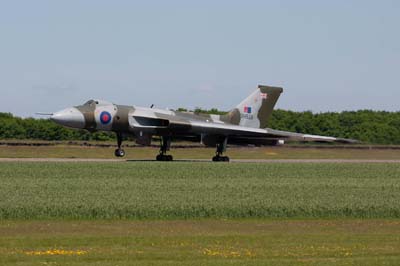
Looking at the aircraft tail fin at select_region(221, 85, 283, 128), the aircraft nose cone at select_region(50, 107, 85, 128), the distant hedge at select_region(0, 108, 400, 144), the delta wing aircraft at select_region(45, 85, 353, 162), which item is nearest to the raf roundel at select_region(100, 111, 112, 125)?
the delta wing aircraft at select_region(45, 85, 353, 162)

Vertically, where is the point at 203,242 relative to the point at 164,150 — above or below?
below

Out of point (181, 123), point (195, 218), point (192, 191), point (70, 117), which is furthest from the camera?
point (181, 123)

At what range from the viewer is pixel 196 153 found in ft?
206

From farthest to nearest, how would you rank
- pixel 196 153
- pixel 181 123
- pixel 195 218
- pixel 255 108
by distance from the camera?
pixel 196 153 → pixel 255 108 → pixel 181 123 → pixel 195 218

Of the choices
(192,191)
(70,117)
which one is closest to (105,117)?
(70,117)

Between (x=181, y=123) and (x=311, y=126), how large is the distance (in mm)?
34929

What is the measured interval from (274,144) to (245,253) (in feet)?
120

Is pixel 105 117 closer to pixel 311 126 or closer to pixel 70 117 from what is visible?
pixel 70 117

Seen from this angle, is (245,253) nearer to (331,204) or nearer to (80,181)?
(331,204)

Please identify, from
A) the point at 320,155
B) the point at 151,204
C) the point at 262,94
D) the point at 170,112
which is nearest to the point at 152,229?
the point at 151,204

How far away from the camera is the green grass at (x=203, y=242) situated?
661 inches

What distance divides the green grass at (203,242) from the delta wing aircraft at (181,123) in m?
26.6

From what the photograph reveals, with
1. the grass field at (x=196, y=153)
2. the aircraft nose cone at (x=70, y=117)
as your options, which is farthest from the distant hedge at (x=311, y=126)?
the aircraft nose cone at (x=70, y=117)

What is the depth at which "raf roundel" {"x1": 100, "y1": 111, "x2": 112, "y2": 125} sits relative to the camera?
49375 mm
